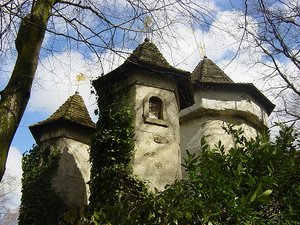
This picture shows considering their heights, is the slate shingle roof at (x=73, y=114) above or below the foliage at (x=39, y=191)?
above

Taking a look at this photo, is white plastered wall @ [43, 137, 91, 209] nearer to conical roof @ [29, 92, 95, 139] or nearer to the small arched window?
conical roof @ [29, 92, 95, 139]

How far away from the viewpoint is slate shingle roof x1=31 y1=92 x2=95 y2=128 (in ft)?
48.2

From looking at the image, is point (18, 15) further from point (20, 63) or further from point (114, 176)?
point (114, 176)

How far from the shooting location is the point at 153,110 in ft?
38.9

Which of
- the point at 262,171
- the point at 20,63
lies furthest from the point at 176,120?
the point at 20,63

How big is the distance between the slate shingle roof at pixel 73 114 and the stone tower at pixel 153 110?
2.96 m

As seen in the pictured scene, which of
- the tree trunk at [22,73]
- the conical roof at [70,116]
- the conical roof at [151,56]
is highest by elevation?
the conical roof at [151,56]

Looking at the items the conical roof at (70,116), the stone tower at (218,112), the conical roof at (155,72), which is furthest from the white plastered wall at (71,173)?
the stone tower at (218,112)

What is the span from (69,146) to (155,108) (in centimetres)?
415

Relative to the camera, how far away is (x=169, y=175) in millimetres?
10781

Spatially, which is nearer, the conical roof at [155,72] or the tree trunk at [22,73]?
the tree trunk at [22,73]

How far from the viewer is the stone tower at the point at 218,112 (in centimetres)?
1489

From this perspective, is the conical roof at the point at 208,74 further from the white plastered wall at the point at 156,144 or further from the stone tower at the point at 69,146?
the stone tower at the point at 69,146

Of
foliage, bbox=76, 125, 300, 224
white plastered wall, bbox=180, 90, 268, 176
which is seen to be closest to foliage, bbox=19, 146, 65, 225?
white plastered wall, bbox=180, 90, 268, 176
